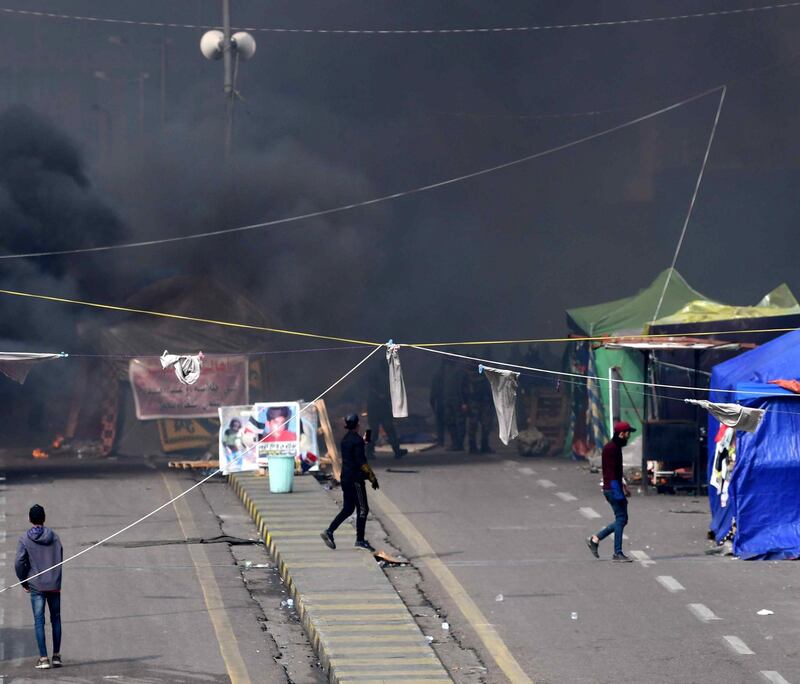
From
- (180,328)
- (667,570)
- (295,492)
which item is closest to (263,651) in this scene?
(667,570)

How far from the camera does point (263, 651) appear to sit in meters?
11.9

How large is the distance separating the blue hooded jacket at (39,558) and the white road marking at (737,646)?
5.28 metres

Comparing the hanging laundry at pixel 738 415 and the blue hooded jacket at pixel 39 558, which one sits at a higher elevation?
the hanging laundry at pixel 738 415

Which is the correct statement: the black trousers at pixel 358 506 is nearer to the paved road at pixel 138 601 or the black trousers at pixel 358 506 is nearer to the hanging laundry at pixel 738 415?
the paved road at pixel 138 601

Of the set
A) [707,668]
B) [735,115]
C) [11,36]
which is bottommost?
[707,668]

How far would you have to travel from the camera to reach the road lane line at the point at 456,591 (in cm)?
1130

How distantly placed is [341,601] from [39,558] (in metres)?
2.92

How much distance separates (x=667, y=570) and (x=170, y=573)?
5.00m

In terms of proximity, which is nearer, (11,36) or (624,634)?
(624,634)

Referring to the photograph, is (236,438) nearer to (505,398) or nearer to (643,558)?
(505,398)

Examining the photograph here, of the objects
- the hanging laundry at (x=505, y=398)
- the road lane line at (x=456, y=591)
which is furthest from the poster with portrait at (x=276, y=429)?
the hanging laundry at (x=505, y=398)

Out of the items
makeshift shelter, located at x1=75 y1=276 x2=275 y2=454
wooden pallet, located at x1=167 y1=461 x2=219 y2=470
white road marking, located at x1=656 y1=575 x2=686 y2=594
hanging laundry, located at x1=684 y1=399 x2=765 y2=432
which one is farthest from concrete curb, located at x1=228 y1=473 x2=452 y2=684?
makeshift shelter, located at x1=75 y1=276 x2=275 y2=454

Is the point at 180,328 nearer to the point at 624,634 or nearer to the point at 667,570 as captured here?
the point at 667,570

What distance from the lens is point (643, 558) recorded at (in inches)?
610
